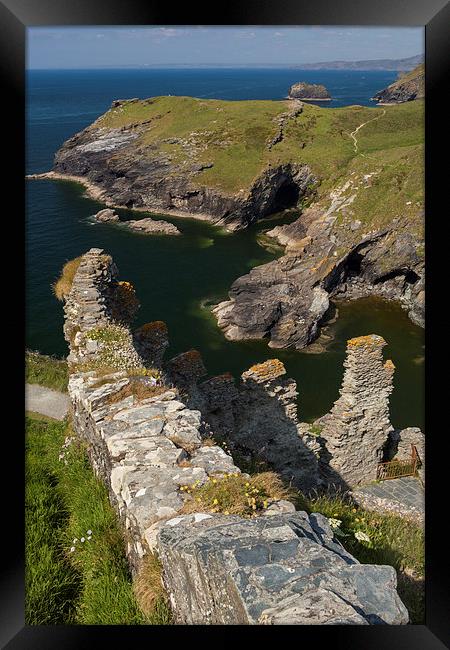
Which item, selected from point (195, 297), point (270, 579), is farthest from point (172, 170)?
point (270, 579)

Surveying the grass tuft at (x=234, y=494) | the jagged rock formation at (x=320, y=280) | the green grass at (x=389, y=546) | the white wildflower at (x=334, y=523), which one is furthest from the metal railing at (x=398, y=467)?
the jagged rock formation at (x=320, y=280)

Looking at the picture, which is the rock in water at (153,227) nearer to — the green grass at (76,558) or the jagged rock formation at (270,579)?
the green grass at (76,558)

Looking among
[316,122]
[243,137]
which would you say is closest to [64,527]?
[243,137]

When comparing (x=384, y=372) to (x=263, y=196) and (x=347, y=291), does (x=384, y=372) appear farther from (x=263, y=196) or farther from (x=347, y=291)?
(x=263, y=196)

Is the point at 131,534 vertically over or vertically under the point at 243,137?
under

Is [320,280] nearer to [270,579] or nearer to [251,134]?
[251,134]
